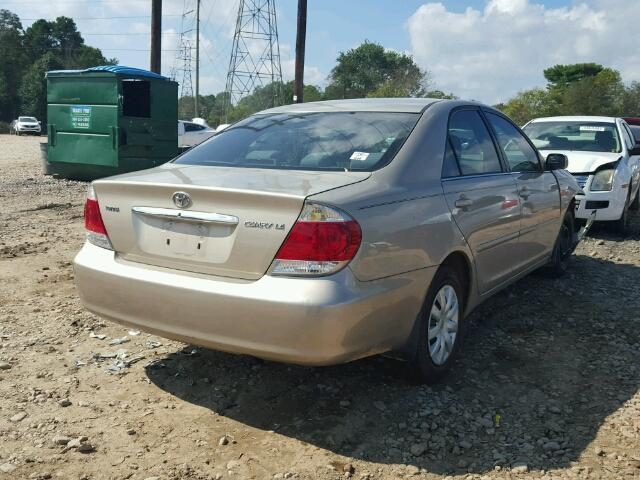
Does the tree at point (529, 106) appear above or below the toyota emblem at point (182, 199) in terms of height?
above

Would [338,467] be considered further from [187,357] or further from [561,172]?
[561,172]

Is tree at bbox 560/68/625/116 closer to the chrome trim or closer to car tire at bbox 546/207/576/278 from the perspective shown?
car tire at bbox 546/207/576/278

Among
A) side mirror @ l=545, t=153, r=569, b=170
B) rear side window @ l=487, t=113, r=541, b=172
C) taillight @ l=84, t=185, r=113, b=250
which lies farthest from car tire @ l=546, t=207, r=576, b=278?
taillight @ l=84, t=185, r=113, b=250

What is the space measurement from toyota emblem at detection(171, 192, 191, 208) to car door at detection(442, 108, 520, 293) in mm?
1494

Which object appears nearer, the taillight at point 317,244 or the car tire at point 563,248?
the taillight at point 317,244

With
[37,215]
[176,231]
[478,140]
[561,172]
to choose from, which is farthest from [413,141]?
[37,215]

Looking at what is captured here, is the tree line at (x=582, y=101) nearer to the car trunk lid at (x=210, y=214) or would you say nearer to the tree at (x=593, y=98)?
the tree at (x=593, y=98)

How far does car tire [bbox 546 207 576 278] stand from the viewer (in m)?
6.15

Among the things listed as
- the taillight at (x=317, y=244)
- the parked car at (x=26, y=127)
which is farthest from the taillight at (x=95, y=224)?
the parked car at (x=26, y=127)

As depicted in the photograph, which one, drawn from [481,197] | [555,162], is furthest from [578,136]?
[481,197]

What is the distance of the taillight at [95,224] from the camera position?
3557mm

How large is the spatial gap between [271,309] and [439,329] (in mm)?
1269

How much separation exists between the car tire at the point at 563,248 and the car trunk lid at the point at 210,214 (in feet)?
11.3

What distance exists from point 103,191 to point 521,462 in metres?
2.58
